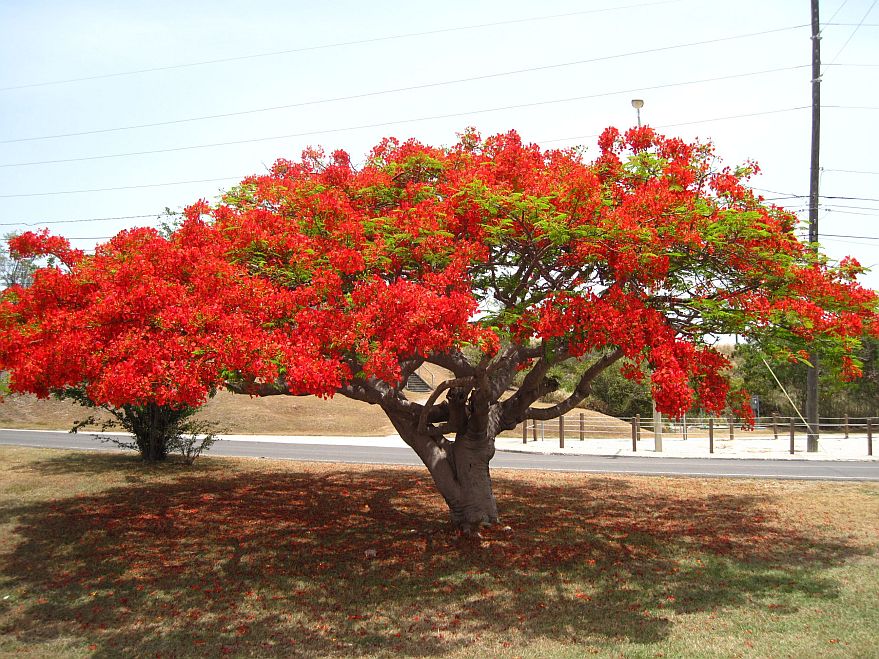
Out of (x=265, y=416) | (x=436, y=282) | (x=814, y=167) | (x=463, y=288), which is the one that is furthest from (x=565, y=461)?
(x=265, y=416)

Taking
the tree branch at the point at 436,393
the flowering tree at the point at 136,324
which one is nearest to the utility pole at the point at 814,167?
the tree branch at the point at 436,393

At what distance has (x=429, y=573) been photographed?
7.78 meters

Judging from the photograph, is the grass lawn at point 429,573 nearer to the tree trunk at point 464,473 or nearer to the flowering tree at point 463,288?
the tree trunk at point 464,473

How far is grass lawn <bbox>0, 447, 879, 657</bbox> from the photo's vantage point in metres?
5.83

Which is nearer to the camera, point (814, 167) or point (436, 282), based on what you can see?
point (436, 282)

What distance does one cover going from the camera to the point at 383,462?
61.8 feet

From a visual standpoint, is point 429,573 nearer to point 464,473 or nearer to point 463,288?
point 464,473

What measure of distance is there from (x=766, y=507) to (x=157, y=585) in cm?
920

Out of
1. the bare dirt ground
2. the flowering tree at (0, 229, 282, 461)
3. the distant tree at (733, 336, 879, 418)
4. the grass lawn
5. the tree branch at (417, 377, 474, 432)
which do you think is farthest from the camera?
the distant tree at (733, 336, 879, 418)

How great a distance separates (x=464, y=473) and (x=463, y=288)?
3.25 metres

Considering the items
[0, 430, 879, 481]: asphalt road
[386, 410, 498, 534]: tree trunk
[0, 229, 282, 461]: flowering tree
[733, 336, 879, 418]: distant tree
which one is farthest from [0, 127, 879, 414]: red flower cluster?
[733, 336, 879, 418]: distant tree

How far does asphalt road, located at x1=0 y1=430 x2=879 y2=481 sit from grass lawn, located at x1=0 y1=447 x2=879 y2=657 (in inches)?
117

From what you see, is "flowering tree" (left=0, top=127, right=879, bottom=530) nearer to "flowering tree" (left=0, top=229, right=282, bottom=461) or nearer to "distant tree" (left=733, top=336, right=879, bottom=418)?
"flowering tree" (left=0, top=229, right=282, bottom=461)

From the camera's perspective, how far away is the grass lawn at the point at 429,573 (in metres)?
5.83
